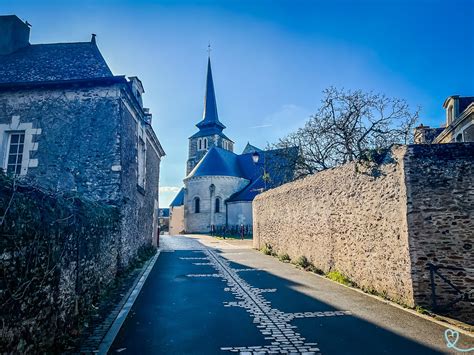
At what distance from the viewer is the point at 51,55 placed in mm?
11445

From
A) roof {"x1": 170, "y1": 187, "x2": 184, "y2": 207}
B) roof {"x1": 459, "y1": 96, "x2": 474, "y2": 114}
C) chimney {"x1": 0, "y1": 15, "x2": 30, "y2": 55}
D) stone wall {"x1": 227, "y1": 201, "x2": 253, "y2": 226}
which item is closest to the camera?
chimney {"x1": 0, "y1": 15, "x2": 30, "y2": 55}

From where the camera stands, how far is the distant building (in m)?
14.9

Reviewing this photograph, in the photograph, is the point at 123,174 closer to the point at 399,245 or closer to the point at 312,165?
the point at 399,245

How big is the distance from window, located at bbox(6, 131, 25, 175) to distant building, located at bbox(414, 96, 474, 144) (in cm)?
1721

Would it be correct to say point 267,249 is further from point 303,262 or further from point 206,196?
point 206,196

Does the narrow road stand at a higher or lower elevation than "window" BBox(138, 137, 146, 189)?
lower

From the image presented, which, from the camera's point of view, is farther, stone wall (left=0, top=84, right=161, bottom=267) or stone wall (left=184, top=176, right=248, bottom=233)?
stone wall (left=184, top=176, right=248, bottom=233)

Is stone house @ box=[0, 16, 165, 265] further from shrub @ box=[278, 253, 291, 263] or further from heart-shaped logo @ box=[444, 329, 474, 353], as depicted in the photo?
heart-shaped logo @ box=[444, 329, 474, 353]

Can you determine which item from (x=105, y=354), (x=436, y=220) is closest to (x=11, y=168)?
(x=105, y=354)

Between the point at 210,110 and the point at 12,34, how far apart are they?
139 feet

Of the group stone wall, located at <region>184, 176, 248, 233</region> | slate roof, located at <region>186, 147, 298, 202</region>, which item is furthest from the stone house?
stone wall, located at <region>184, 176, 248, 233</region>

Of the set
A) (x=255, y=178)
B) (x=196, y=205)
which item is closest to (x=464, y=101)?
(x=255, y=178)

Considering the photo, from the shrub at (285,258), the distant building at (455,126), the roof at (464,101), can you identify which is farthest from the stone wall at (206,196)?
the roof at (464,101)

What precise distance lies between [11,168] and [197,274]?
21.2 ft
